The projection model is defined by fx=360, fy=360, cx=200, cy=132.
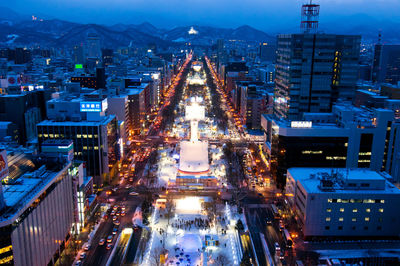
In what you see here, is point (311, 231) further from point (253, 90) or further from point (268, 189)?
point (253, 90)

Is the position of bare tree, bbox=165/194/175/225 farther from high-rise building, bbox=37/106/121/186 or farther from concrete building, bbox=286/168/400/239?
concrete building, bbox=286/168/400/239

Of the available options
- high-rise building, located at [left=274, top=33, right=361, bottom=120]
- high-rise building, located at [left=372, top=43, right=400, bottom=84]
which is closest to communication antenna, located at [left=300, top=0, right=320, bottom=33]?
high-rise building, located at [left=274, top=33, right=361, bottom=120]

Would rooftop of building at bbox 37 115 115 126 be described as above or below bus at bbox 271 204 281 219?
above

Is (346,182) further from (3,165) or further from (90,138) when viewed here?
(90,138)

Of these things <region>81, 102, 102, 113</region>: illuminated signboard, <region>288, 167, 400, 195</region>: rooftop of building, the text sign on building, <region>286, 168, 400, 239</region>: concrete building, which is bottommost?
<region>286, 168, 400, 239</region>: concrete building

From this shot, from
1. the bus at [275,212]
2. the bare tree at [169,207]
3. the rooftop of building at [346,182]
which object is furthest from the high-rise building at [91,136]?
the rooftop of building at [346,182]

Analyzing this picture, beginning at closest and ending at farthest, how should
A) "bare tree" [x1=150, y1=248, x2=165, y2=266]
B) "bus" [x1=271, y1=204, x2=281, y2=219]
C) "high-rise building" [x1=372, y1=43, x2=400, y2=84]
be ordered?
1. "bare tree" [x1=150, y1=248, x2=165, y2=266]
2. "bus" [x1=271, y1=204, x2=281, y2=219]
3. "high-rise building" [x1=372, y1=43, x2=400, y2=84]

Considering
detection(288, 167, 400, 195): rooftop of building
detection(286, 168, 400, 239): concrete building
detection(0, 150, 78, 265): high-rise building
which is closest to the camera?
detection(0, 150, 78, 265): high-rise building

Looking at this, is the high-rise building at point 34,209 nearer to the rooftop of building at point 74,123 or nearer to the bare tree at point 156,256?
the bare tree at point 156,256

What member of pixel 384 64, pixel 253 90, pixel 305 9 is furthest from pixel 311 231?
pixel 384 64
